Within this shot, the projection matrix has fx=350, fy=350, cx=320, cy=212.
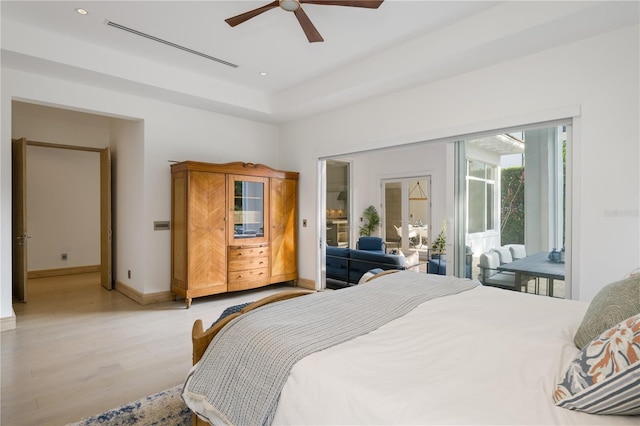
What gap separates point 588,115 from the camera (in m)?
2.91

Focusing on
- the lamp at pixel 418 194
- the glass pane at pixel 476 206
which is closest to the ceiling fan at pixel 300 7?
the glass pane at pixel 476 206

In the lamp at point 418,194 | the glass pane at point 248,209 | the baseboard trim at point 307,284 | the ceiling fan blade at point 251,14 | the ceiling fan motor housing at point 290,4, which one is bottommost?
the baseboard trim at point 307,284

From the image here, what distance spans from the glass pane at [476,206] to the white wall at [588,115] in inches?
25.4

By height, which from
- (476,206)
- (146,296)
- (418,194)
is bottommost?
(146,296)

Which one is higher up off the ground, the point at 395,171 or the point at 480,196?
the point at 395,171

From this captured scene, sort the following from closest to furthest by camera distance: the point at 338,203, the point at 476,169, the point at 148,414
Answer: the point at 148,414
the point at 476,169
the point at 338,203

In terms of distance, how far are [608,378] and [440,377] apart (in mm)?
449

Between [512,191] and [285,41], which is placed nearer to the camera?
[285,41]

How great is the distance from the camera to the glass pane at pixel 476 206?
3867 millimetres

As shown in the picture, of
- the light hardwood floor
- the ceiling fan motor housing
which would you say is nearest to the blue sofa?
the light hardwood floor

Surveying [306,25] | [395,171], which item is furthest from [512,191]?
[395,171]

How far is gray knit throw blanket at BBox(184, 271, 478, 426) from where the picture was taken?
1.29m

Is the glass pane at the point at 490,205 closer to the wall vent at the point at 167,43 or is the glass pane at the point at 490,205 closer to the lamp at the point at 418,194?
the wall vent at the point at 167,43

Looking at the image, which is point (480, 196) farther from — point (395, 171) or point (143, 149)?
point (395, 171)
